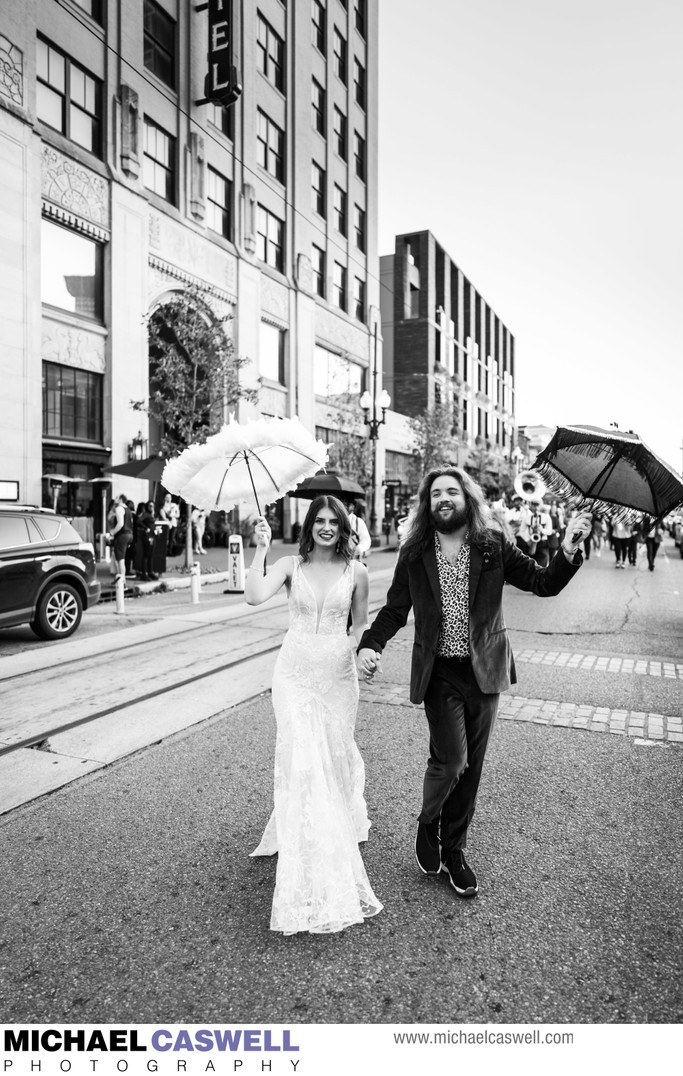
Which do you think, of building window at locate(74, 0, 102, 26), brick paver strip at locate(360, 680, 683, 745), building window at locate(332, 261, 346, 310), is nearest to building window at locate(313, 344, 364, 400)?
building window at locate(332, 261, 346, 310)

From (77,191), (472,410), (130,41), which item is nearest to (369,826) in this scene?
(77,191)

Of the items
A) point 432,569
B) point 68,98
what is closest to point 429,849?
point 432,569

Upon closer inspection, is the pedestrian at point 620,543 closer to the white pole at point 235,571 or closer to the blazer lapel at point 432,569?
the white pole at point 235,571

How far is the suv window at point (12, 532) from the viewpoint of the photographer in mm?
8910

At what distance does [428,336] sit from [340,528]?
4624cm

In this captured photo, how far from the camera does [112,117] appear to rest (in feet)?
64.3

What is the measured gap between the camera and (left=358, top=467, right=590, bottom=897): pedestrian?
3.22 meters

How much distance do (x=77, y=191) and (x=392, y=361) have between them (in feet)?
104

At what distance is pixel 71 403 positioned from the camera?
19.0 m

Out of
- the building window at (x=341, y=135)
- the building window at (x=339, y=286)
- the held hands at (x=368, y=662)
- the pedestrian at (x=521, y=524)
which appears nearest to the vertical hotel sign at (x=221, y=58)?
the building window at (x=339, y=286)

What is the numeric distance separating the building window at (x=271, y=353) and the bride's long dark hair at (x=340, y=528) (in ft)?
81.9

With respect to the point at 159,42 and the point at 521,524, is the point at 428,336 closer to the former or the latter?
the point at 159,42

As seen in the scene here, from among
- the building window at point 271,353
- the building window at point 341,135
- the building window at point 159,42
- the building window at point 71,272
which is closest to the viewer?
the building window at point 71,272

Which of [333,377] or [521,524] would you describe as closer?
[521,524]
